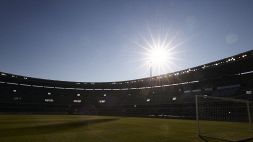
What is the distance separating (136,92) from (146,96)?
646 cm

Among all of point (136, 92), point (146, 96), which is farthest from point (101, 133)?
point (136, 92)

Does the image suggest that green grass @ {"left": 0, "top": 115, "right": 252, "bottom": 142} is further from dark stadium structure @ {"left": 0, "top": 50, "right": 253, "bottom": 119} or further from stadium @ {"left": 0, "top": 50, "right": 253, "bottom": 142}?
dark stadium structure @ {"left": 0, "top": 50, "right": 253, "bottom": 119}

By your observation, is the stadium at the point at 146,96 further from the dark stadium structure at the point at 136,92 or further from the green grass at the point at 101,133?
the green grass at the point at 101,133

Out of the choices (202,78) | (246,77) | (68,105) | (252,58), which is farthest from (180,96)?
(68,105)

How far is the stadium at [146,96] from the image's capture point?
50.9m

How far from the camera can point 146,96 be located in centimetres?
8756

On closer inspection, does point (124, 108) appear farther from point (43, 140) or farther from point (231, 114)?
point (43, 140)

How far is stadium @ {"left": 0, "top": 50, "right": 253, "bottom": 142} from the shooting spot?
50.9 m

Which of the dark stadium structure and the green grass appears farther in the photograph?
the dark stadium structure

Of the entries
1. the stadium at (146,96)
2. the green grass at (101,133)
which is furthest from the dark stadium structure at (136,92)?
the green grass at (101,133)

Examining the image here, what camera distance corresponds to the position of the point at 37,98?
8950 cm

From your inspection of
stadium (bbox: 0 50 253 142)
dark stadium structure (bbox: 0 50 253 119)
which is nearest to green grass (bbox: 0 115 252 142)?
stadium (bbox: 0 50 253 142)

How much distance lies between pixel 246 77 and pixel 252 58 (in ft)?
40.3

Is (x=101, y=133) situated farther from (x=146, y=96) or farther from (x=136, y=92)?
(x=136, y=92)
